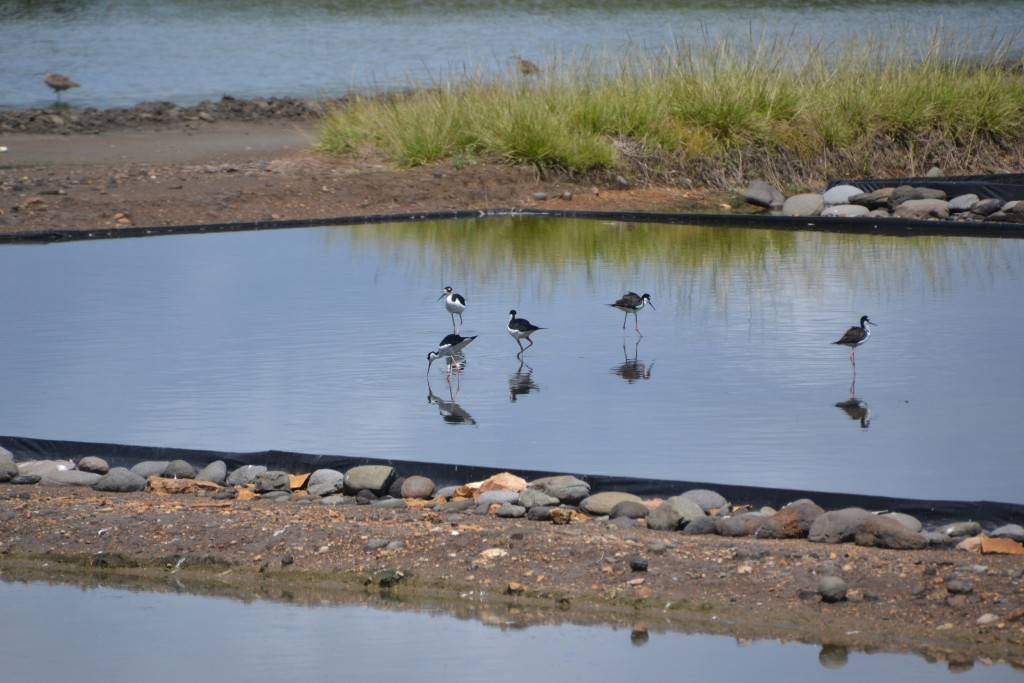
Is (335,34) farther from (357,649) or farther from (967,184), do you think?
(357,649)

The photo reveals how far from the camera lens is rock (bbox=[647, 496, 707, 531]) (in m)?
4.86

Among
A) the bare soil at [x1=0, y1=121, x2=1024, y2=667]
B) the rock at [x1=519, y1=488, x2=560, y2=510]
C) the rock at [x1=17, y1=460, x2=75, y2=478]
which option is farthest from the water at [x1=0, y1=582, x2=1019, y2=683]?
the rock at [x1=17, y1=460, x2=75, y2=478]

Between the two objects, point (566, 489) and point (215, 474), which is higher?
point (566, 489)

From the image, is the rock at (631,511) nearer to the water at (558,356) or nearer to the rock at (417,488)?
the water at (558,356)

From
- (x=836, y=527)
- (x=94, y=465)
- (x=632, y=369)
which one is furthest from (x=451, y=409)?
(x=836, y=527)

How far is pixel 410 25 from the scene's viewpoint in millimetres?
37750

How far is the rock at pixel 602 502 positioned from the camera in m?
5.14

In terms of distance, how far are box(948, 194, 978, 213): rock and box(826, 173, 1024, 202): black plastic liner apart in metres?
0.33

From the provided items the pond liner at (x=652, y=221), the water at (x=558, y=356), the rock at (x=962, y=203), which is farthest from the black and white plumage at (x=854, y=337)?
the rock at (x=962, y=203)

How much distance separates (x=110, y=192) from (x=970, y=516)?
1083 centimetres

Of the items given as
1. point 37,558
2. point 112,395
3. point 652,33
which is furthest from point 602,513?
point 652,33

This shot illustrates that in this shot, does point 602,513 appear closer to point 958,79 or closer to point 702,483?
point 702,483

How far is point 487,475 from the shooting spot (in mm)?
5453

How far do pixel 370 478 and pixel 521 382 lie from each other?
181 centimetres
